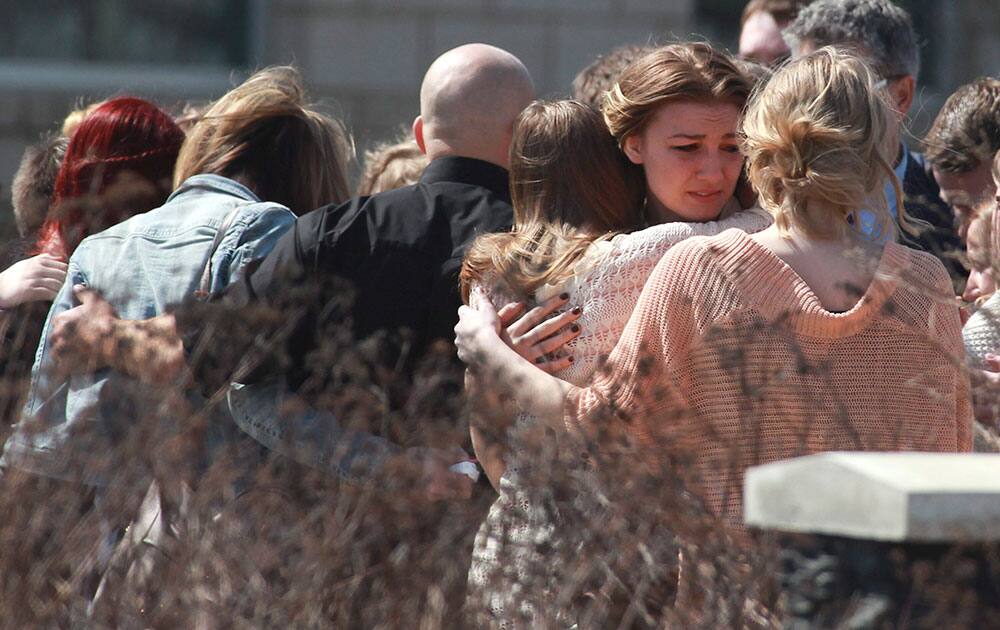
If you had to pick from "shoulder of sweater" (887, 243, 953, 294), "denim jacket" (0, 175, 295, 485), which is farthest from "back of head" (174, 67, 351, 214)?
"shoulder of sweater" (887, 243, 953, 294)

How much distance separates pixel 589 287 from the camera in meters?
3.08

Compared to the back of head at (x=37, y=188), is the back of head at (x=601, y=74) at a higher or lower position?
higher

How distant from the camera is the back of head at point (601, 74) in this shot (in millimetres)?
4383

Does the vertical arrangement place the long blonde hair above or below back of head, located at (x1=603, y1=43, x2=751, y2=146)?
below

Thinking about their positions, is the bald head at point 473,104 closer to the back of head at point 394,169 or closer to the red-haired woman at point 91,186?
the red-haired woman at point 91,186

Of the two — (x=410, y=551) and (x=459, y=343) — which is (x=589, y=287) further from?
(x=410, y=551)

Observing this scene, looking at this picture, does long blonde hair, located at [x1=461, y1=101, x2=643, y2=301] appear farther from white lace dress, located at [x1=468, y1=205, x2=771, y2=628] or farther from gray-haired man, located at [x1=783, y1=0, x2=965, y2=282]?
gray-haired man, located at [x1=783, y1=0, x2=965, y2=282]

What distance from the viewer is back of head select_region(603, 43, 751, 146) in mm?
3359

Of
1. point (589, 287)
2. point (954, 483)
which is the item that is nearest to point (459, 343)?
point (589, 287)

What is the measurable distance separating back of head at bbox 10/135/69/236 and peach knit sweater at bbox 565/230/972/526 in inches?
92.2

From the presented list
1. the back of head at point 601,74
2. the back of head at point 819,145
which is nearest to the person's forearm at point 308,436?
the back of head at point 819,145

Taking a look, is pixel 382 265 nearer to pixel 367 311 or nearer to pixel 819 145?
pixel 367 311

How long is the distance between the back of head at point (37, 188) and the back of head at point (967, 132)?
2.53 m

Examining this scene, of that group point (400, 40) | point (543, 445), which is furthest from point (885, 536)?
point (400, 40)
